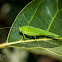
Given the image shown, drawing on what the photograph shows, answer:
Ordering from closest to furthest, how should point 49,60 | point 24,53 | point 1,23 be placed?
point 1,23, point 24,53, point 49,60

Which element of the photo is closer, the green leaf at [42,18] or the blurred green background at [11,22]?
the green leaf at [42,18]

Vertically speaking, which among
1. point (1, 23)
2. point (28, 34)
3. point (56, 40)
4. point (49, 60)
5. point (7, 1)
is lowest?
point (49, 60)

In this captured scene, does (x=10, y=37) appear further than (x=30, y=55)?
No

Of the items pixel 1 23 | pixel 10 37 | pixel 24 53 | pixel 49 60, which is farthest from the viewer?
pixel 49 60

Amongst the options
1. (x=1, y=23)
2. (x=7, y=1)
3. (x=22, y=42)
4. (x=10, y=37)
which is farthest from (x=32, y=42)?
(x=7, y=1)

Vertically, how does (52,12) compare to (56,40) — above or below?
above

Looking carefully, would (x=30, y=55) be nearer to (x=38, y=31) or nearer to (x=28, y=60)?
(x=28, y=60)

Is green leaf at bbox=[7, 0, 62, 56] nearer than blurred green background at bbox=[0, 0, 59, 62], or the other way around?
green leaf at bbox=[7, 0, 62, 56]

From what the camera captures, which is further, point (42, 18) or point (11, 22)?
point (11, 22)
